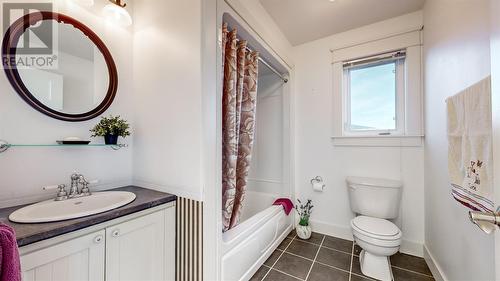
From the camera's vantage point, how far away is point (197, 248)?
3.85ft

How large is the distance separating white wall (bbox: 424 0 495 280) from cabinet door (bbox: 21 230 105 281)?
73.9 inches

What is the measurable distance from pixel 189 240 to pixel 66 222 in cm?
64

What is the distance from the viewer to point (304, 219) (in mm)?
2227

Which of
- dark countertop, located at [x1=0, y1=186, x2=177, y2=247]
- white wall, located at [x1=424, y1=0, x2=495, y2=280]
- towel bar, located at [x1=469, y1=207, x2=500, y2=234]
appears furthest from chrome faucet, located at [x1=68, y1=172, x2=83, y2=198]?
white wall, located at [x1=424, y1=0, x2=495, y2=280]

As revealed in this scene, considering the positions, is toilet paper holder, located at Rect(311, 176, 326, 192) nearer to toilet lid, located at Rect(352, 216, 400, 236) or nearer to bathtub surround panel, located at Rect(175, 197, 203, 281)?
toilet lid, located at Rect(352, 216, 400, 236)

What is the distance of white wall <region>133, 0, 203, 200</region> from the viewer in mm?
1176

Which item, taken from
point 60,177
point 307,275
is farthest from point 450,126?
point 60,177

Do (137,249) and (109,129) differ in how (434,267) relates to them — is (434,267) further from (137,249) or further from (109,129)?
(109,129)

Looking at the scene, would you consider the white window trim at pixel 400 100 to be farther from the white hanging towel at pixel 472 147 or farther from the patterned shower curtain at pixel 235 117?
the patterned shower curtain at pixel 235 117

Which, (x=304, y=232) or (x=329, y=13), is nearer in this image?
(x=329, y=13)

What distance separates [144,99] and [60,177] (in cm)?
73

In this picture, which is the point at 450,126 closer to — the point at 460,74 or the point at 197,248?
the point at 460,74

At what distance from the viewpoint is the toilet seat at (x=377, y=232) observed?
144 cm

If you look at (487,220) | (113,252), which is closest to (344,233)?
(487,220)
